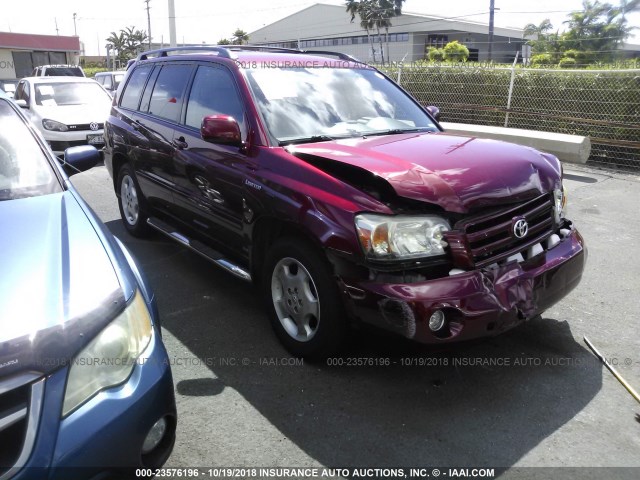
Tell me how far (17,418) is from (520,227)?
2591 millimetres

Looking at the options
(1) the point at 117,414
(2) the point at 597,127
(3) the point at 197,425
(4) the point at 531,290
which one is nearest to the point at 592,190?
(2) the point at 597,127

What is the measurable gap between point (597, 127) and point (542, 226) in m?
8.25

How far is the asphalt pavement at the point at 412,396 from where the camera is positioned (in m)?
2.56

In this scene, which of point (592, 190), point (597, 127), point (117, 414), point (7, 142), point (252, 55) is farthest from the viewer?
point (597, 127)

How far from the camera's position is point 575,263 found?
3.30 meters

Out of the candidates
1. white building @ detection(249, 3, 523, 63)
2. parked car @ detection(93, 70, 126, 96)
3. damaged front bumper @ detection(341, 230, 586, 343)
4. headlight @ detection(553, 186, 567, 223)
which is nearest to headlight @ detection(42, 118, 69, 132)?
damaged front bumper @ detection(341, 230, 586, 343)

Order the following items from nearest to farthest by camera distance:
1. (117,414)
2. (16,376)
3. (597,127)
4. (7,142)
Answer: (16,376) → (117,414) → (7,142) → (597,127)

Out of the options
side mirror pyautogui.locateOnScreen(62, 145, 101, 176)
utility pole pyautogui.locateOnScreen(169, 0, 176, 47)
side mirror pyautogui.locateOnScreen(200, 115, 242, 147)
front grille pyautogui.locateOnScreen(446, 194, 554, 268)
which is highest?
utility pole pyautogui.locateOnScreen(169, 0, 176, 47)

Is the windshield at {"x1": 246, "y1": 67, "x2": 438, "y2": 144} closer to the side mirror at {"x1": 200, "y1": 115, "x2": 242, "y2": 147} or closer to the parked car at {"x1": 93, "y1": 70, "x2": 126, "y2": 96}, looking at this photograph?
the side mirror at {"x1": 200, "y1": 115, "x2": 242, "y2": 147}

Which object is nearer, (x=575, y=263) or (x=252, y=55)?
(x=575, y=263)

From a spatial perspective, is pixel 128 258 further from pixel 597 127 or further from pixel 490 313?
pixel 597 127

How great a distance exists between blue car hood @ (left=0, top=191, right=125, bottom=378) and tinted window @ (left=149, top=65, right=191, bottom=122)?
229 cm

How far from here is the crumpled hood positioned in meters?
2.84

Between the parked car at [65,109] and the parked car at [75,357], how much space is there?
8.58 meters
